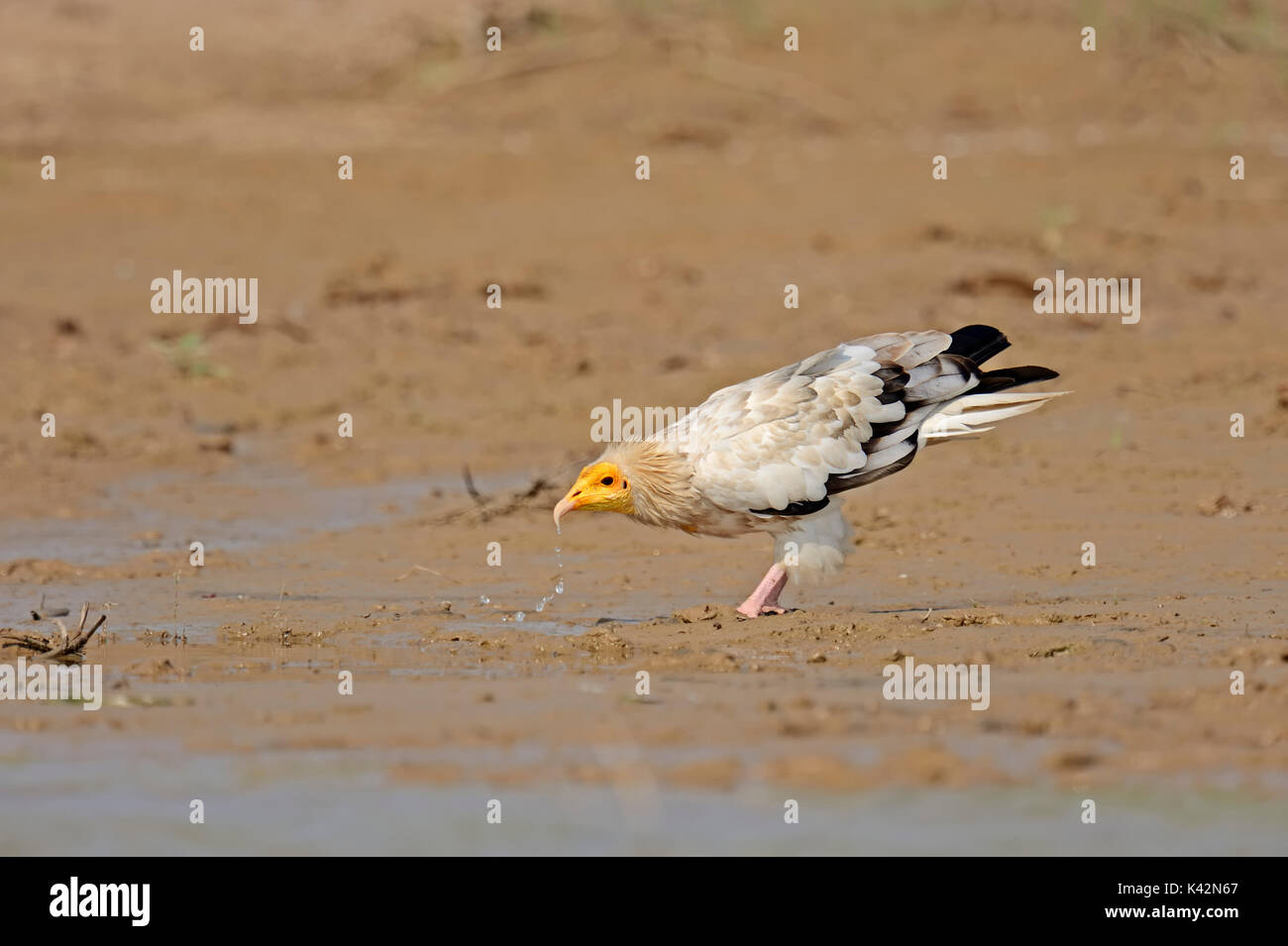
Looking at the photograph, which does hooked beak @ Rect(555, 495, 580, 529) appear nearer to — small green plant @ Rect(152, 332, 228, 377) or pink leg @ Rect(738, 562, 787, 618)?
pink leg @ Rect(738, 562, 787, 618)

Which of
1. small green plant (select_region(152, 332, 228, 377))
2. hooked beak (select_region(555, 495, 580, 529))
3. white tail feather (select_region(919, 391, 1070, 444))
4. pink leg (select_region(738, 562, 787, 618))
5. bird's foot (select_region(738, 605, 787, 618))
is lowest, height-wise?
bird's foot (select_region(738, 605, 787, 618))

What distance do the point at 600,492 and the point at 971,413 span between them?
1496 millimetres

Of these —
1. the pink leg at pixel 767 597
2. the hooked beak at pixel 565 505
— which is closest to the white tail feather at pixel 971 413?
the pink leg at pixel 767 597

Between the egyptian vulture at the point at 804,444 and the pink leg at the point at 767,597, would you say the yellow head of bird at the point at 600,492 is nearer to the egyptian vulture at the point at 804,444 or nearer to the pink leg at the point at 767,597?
the egyptian vulture at the point at 804,444

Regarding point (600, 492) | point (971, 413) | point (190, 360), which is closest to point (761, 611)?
point (600, 492)

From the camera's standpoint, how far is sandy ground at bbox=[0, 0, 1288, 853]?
4859 millimetres

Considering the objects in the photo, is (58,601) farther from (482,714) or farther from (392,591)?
(482,714)

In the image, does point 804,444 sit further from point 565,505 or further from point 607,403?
point 607,403

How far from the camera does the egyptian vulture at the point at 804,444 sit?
23.1ft

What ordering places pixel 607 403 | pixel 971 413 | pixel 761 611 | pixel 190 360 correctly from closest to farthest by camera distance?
1. pixel 761 611
2. pixel 971 413
3. pixel 607 403
4. pixel 190 360

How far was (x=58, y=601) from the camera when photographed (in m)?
7.47

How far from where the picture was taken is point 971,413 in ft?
24.0

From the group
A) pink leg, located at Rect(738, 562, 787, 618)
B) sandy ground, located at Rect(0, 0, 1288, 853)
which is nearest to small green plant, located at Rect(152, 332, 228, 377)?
sandy ground, located at Rect(0, 0, 1288, 853)

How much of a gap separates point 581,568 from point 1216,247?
24.6ft
